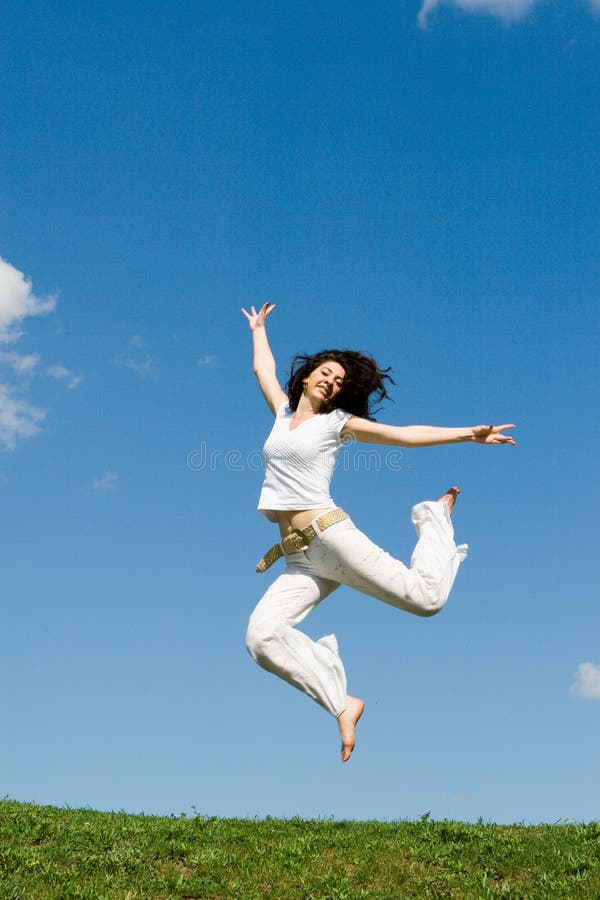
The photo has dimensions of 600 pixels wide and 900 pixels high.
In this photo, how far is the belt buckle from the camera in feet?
25.1

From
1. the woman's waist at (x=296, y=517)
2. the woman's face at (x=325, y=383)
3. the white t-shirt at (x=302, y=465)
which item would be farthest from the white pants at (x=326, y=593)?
the woman's face at (x=325, y=383)

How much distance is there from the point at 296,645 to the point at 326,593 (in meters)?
0.58

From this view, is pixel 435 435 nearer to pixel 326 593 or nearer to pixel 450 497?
pixel 450 497

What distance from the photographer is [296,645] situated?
755 centimetres

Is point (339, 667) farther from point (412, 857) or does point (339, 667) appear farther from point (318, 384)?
point (412, 857)

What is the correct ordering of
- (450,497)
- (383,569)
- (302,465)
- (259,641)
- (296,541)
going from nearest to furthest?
(259,641)
(383,569)
(296,541)
(302,465)
(450,497)

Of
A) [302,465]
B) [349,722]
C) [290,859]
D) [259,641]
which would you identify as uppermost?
[302,465]

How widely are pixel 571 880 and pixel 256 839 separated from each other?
137 inches

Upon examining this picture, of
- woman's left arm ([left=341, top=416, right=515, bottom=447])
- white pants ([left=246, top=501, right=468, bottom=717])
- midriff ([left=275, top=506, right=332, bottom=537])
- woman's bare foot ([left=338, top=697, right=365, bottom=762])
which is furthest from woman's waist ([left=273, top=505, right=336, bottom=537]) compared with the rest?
woman's bare foot ([left=338, top=697, right=365, bottom=762])

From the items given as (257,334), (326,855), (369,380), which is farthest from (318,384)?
(326,855)

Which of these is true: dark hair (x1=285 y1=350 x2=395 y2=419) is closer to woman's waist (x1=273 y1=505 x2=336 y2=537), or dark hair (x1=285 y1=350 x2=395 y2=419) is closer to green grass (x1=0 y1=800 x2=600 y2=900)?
woman's waist (x1=273 y1=505 x2=336 y2=537)

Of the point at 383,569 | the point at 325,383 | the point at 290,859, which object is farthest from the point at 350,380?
the point at 290,859

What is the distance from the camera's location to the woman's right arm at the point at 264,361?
886 centimetres

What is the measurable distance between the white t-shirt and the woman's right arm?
0.83 m
